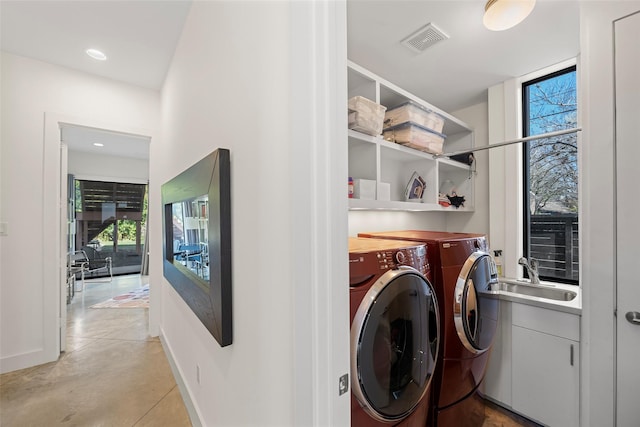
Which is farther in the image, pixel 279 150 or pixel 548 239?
pixel 548 239

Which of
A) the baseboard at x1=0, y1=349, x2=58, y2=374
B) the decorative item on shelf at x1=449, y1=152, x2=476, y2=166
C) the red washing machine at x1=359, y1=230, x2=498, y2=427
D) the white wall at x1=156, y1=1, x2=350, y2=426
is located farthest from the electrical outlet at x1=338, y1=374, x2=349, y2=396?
the baseboard at x1=0, y1=349, x2=58, y2=374

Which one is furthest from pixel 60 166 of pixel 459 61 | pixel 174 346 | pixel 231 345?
pixel 459 61

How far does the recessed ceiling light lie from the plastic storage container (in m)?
2.43

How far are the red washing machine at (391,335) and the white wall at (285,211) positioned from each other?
28 centimetres

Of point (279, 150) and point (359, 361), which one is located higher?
point (279, 150)

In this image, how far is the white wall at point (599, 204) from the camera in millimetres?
1251

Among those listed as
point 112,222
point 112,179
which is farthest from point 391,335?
point 112,222

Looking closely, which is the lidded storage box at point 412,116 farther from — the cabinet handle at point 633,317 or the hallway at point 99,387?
the hallway at point 99,387

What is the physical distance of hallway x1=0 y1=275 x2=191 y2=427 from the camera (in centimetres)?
178

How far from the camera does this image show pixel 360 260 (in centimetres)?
108

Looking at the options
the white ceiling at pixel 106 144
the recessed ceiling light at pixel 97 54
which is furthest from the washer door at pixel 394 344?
the white ceiling at pixel 106 144

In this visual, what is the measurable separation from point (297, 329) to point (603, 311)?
1.51 m

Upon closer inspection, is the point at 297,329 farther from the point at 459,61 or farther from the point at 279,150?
the point at 459,61

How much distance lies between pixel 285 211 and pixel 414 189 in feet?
5.70
